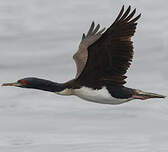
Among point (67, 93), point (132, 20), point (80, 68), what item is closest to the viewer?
point (132, 20)

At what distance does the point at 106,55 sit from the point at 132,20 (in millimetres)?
981

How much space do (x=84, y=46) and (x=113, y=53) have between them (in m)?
3.35

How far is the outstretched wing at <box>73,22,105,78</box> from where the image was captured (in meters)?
18.8

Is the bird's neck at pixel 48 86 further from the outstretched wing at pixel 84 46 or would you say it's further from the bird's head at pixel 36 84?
the outstretched wing at pixel 84 46

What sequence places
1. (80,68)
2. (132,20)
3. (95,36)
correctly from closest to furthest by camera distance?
1. (132,20)
2. (80,68)
3. (95,36)

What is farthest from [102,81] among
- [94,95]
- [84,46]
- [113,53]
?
[84,46]

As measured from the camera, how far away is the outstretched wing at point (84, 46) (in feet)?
61.6

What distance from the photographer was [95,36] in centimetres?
2020

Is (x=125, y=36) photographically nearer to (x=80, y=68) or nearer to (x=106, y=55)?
(x=106, y=55)

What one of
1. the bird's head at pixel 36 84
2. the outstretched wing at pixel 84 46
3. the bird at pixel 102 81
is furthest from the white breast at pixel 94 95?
the outstretched wing at pixel 84 46

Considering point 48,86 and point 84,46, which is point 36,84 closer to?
point 48,86

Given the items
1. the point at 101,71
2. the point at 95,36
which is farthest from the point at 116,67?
the point at 95,36

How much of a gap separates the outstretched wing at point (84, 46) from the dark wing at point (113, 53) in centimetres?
102

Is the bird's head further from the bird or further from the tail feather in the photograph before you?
the tail feather
